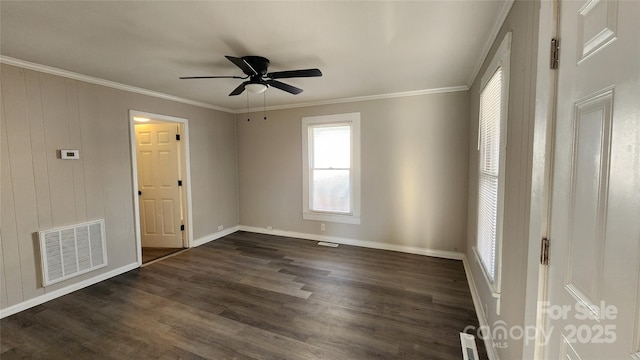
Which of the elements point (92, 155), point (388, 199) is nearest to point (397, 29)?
point (388, 199)

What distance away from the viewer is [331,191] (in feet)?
14.7

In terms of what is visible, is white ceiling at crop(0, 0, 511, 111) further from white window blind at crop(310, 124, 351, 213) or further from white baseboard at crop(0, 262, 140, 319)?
white baseboard at crop(0, 262, 140, 319)

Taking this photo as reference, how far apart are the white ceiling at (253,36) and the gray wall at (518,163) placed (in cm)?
41

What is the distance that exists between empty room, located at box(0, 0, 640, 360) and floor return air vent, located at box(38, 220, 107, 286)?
0.7 inches

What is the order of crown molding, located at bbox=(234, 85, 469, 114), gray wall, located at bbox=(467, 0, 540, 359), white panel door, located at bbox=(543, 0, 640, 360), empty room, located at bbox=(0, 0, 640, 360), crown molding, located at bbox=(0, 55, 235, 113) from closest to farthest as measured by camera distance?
white panel door, located at bbox=(543, 0, 640, 360)
empty room, located at bbox=(0, 0, 640, 360)
gray wall, located at bbox=(467, 0, 540, 359)
crown molding, located at bbox=(0, 55, 235, 113)
crown molding, located at bbox=(234, 85, 469, 114)

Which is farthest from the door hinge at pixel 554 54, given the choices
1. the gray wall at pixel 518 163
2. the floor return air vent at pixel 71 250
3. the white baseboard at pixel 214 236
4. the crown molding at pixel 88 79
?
the white baseboard at pixel 214 236

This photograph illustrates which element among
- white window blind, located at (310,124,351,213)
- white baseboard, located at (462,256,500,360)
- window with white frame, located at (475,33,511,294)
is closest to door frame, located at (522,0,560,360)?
window with white frame, located at (475,33,511,294)

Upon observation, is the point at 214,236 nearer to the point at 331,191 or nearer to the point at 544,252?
the point at 331,191

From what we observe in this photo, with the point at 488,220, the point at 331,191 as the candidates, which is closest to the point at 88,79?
the point at 331,191

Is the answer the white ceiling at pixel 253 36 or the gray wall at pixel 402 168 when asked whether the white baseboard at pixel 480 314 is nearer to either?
the gray wall at pixel 402 168

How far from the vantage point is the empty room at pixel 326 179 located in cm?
81

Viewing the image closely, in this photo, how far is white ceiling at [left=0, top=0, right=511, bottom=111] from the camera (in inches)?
67.6

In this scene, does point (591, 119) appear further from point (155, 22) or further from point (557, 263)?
point (155, 22)

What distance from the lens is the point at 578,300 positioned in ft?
2.59
